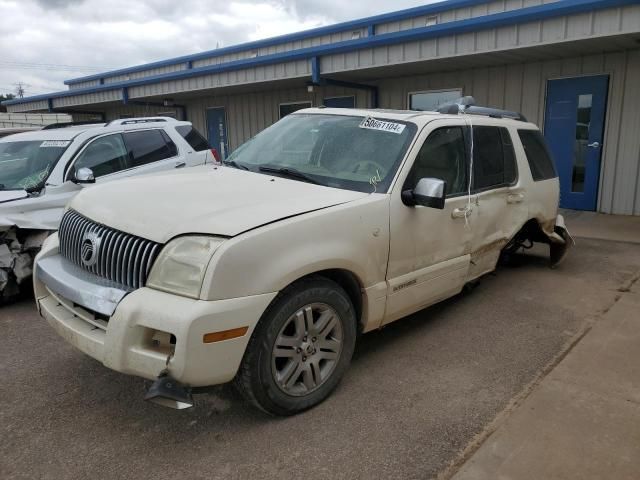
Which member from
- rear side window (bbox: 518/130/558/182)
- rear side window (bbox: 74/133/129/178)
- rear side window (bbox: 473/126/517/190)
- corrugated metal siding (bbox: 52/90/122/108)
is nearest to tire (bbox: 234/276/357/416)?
rear side window (bbox: 473/126/517/190)

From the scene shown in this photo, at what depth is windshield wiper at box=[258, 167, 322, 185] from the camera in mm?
3465

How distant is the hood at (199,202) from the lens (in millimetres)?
2639

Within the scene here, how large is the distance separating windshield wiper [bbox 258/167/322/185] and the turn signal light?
1.26 m

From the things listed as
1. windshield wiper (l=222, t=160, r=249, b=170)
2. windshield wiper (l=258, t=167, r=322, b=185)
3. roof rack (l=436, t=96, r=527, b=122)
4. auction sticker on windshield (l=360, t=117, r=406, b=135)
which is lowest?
windshield wiper (l=258, t=167, r=322, b=185)

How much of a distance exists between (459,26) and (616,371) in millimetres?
6301

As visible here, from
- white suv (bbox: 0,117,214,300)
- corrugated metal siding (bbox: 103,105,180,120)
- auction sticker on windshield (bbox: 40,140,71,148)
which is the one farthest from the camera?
corrugated metal siding (bbox: 103,105,180,120)

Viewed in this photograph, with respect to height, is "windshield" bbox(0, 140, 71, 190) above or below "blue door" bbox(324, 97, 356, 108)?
below

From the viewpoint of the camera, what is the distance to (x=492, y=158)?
4570 mm

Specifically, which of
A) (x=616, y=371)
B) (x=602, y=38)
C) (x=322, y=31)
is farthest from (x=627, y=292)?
→ (x=322, y=31)

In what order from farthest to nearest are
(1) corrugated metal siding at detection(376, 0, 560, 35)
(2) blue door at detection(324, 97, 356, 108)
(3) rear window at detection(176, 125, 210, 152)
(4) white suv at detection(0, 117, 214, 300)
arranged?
(2) blue door at detection(324, 97, 356, 108) < (1) corrugated metal siding at detection(376, 0, 560, 35) < (3) rear window at detection(176, 125, 210, 152) < (4) white suv at detection(0, 117, 214, 300)

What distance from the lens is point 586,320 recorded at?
14.3 ft

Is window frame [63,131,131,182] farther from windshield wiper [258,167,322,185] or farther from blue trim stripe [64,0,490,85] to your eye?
blue trim stripe [64,0,490,85]

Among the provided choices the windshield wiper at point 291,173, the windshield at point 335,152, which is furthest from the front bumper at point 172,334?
the windshield at point 335,152

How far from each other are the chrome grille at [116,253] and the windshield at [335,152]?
1228mm
